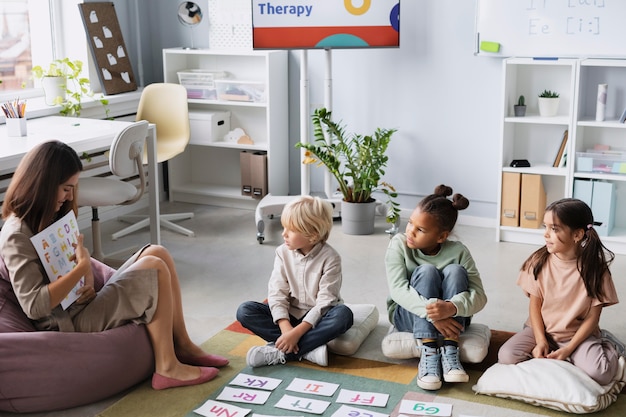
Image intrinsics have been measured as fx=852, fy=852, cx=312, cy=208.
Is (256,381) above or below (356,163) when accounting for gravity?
below

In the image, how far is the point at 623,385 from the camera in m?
2.83

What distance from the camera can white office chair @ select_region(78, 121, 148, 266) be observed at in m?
4.00

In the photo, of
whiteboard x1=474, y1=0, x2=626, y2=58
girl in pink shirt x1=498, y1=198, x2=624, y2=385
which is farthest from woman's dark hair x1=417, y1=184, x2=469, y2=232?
whiteboard x1=474, y1=0, x2=626, y2=58

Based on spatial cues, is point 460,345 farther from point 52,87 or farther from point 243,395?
point 52,87

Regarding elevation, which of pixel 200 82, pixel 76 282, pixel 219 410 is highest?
pixel 200 82

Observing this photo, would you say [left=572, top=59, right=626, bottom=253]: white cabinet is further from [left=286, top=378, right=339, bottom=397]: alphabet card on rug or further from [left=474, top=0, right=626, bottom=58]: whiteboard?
[left=286, top=378, right=339, bottom=397]: alphabet card on rug

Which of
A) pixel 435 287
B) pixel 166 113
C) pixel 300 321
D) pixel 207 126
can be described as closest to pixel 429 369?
pixel 435 287

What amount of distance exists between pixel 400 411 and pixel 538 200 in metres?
2.23

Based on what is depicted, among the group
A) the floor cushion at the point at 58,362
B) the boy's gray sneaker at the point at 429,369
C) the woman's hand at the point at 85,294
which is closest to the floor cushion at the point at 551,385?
the boy's gray sneaker at the point at 429,369

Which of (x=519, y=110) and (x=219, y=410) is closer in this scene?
(x=219, y=410)

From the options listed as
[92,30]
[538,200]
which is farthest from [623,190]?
[92,30]

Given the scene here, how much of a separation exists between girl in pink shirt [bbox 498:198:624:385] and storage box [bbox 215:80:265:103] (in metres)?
2.73

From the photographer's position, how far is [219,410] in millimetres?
2734

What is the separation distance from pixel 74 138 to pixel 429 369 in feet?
6.69
